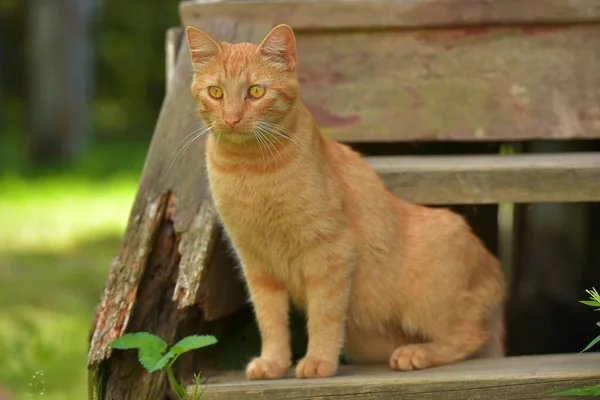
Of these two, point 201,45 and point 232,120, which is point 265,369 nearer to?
point 232,120

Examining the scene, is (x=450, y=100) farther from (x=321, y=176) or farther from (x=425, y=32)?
(x=321, y=176)

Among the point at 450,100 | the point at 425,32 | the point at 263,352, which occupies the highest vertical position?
the point at 425,32

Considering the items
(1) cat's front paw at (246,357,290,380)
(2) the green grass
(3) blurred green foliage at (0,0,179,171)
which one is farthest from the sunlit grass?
(3) blurred green foliage at (0,0,179,171)

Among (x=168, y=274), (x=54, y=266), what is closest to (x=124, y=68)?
(x=54, y=266)

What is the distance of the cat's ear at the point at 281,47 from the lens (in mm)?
2758

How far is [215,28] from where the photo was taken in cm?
355

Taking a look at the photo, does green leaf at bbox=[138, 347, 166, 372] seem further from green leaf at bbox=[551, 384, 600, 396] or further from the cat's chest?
green leaf at bbox=[551, 384, 600, 396]

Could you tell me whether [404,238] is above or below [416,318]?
above

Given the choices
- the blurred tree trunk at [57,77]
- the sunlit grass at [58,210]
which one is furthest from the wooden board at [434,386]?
the blurred tree trunk at [57,77]

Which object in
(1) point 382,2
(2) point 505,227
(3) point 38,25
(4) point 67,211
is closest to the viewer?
(1) point 382,2

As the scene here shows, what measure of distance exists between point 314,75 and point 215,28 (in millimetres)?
396

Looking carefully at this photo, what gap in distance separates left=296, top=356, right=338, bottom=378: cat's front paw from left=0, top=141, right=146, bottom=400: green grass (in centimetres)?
79

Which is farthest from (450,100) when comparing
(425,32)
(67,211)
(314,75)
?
(67,211)

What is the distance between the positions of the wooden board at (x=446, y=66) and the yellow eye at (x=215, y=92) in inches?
31.0
